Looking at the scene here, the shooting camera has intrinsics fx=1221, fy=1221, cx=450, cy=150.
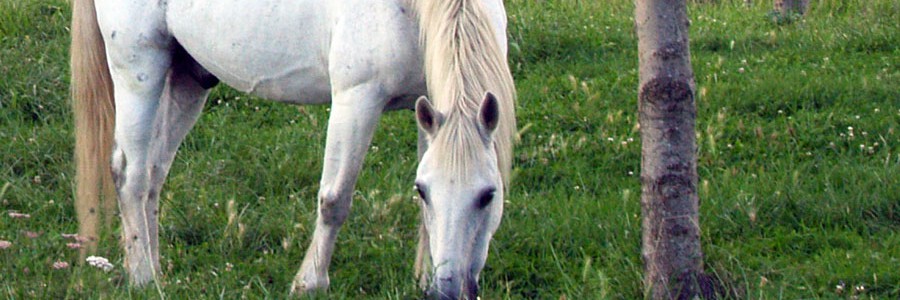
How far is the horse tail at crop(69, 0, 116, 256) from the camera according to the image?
5098 millimetres

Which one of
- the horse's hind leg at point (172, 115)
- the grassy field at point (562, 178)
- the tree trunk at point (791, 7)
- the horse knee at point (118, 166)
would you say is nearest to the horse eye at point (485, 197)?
the grassy field at point (562, 178)

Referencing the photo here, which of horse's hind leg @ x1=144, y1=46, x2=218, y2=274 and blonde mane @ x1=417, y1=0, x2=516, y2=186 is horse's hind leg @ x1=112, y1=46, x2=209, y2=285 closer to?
horse's hind leg @ x1=144, y1=46, x2=218, y2=274

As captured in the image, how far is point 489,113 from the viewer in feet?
12.0

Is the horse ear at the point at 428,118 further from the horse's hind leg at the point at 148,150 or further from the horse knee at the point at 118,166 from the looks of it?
the horse knee at the point at 118,166

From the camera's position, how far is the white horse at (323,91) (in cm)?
362

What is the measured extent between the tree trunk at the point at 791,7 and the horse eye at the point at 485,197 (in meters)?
5.39

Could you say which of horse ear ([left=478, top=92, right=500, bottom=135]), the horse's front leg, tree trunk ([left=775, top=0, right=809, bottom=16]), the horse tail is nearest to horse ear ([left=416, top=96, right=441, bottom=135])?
horse ear ([left=478, top=92, right=500, bottom=135])

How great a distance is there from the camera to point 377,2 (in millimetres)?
4207

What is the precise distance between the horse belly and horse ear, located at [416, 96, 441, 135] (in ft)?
2.78

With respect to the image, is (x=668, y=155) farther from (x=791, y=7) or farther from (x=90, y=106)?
(x=791, y=7)

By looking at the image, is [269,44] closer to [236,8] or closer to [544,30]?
[236,8]

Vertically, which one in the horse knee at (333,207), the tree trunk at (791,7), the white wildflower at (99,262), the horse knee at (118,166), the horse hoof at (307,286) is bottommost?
the tree trunk at (791,7)

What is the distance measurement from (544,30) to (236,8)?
3.57 meters

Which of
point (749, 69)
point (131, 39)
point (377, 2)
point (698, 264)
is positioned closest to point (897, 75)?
point (749, 69)
